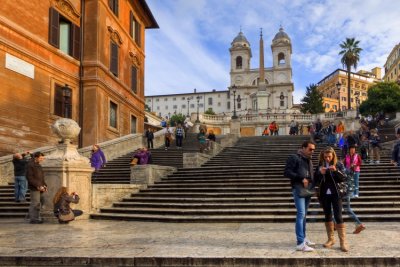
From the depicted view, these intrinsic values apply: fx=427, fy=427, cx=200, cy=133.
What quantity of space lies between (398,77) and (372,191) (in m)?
80.0

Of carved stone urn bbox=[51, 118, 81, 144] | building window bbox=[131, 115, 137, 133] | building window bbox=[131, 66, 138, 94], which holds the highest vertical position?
building window bbox=[131, 66, 138, 94]

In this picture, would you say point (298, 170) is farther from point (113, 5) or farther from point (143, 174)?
point (113, 5)

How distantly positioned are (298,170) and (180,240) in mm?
2451

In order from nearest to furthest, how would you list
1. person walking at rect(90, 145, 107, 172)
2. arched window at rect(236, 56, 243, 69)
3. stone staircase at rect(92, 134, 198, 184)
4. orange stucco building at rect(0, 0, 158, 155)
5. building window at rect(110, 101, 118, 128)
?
person walking at rect(90, 145, 107, 172) → stone staircase at rect(92, 134, 198, 184) → orange stucco building at rect(0, 0, 158, 155) → building window at rect(110, 101, 118, 128) → arched window at rect(236, 56, 243, 69)

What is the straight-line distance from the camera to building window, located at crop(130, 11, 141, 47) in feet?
97.8

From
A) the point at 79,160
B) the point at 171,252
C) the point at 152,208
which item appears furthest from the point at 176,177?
the point at 171,252

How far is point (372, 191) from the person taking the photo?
12.1 metres

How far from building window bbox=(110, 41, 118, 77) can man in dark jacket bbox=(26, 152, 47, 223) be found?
15661 mm

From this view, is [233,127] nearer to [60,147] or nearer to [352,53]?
[60,147]

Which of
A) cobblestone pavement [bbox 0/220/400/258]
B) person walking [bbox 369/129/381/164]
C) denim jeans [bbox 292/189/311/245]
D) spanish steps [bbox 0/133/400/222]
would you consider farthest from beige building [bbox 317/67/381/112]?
denim jeans [bbox 292/189/311/245]

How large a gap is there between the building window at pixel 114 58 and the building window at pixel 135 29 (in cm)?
427

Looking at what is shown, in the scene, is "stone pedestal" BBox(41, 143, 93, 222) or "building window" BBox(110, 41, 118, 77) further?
"building window" BBox(110, 41, 118, 77)

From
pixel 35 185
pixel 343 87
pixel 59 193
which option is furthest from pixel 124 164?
pixel 343 87

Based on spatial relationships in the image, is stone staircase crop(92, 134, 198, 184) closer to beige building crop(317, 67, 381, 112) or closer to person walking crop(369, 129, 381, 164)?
person walking crop(369, 129, 381, 164)
